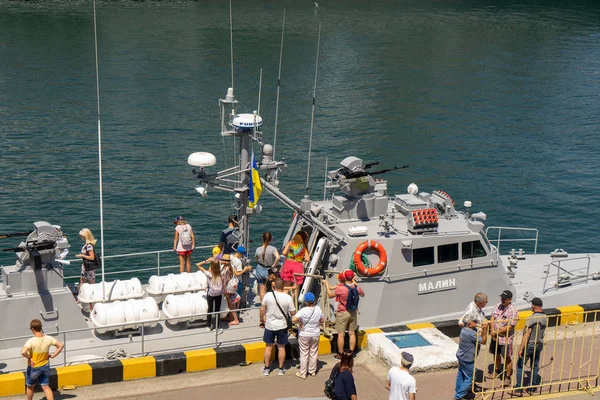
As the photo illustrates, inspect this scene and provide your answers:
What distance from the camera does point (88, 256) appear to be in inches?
567

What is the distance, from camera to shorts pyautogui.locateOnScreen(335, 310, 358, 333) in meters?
12.6

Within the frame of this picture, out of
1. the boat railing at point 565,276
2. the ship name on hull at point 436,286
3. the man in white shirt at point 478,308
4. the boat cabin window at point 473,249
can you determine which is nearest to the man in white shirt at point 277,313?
the man in white shirt at point 478,308

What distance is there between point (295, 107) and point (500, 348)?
32105 millimetres

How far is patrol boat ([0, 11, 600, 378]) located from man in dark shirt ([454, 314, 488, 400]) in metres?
2.70

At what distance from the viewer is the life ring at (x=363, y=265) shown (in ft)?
46.2

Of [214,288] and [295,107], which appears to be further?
[295,107]

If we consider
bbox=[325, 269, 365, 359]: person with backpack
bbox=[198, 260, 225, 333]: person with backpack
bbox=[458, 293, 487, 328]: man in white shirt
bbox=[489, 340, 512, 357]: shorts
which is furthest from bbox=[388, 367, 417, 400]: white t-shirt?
bbox=[198, 260, 225, 333]: person with backpack

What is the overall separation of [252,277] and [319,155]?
19.8 meters

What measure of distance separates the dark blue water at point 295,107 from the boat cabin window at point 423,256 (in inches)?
531

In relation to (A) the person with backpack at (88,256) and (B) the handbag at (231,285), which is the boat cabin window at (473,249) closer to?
(B) the handbag at (231,285)

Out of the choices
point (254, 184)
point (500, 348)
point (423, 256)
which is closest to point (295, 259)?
point (254, 184)

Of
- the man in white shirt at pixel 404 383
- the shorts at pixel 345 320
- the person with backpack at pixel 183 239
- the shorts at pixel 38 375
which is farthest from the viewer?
the person with backpack at pixel 183 239

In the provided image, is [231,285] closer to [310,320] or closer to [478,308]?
[310,320]

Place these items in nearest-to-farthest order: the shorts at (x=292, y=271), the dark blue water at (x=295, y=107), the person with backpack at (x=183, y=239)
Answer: the shorts at (x=292, y=271), the person with backpack at (x=183, y=239), the dark blue water at (x=295, y=107)
